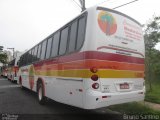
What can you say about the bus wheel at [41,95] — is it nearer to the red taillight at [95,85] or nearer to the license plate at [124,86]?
the license plate at [124,86]

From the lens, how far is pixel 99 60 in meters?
6.16

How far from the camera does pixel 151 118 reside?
691 cm

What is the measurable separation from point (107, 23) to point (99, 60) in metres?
1.14

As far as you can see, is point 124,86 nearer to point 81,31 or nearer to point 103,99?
point 103,99

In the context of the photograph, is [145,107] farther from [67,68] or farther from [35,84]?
[35,84]

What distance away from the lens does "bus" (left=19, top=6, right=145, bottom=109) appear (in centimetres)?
608

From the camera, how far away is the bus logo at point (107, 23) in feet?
21.0

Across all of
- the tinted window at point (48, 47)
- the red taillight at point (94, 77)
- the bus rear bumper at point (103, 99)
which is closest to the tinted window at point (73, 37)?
the red taillight at point (94, 77)

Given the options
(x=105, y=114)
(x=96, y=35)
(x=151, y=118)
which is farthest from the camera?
(x=105, y=114)

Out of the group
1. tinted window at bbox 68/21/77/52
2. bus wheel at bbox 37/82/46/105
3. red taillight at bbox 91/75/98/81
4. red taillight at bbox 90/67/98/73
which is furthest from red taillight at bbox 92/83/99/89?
bus wheel at bbox 37/82/46/105

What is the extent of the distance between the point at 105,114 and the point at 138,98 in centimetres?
143

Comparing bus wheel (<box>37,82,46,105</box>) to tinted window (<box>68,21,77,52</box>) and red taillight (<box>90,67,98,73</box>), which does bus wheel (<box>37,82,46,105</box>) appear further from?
red taillight (<box>90,67,98,73</box>)

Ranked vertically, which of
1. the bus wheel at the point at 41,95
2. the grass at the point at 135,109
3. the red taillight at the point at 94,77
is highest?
the red taillight at the point at 94,77

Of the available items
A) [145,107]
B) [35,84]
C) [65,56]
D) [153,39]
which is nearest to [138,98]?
[145,107]
